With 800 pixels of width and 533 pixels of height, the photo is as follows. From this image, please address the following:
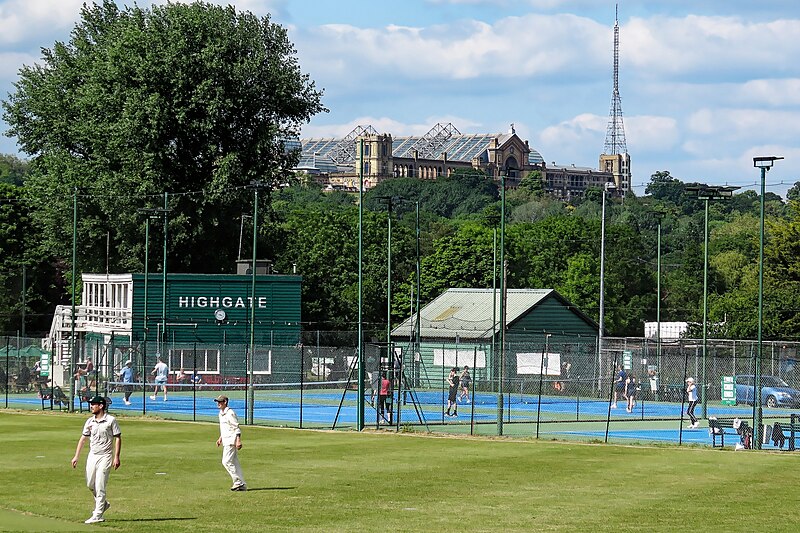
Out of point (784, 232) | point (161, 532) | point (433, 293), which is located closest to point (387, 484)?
→ point (161, 532)

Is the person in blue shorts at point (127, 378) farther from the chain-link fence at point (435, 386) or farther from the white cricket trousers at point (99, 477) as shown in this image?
the white cricket trousers at point (99, 477)

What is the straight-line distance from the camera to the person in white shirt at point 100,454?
68.4 feet

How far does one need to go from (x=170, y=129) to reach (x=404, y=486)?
2113 inches

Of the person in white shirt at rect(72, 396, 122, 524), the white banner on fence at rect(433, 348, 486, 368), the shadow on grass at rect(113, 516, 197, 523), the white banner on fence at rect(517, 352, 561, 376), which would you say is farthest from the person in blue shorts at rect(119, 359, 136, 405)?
the shadow on grass at rect(113, 516, 197, 523)

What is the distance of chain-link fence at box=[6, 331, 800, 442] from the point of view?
47.6m

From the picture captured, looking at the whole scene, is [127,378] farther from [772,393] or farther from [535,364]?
[772,393]

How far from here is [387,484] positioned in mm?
27016

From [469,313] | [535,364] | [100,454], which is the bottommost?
[100,454]

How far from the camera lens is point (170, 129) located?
77.2 m

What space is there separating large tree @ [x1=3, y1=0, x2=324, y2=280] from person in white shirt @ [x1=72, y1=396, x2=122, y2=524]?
5093 centimetres

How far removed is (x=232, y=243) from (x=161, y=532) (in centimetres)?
6399

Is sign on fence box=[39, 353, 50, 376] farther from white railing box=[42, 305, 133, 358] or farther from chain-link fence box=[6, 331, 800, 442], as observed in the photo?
white railing box=[42, 305, 133, 358]

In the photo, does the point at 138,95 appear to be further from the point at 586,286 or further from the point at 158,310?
the point at 586,286

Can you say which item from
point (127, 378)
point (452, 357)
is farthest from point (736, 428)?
point (452, 357)
